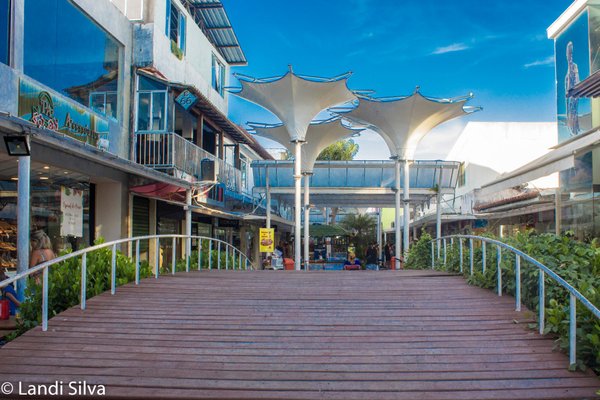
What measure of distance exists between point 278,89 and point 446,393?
52.5ft

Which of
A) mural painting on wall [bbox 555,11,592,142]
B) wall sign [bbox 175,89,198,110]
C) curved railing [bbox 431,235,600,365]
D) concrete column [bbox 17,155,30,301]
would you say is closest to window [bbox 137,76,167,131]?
wall sign [bbox 175,89,198,110]

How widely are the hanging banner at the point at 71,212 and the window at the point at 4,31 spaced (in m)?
2.80

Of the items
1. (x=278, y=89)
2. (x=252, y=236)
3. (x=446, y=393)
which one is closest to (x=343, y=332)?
(x=446, y=393)

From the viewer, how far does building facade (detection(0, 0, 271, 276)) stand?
985 centimetres

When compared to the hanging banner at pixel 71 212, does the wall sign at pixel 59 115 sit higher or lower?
higher

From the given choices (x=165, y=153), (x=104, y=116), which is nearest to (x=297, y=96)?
(x=165, y=153)

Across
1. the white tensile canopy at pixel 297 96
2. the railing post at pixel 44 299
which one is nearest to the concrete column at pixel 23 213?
the railing post at pixel 44 299

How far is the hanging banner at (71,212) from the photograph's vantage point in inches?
448

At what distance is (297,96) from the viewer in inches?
782

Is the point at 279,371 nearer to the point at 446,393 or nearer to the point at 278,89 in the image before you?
the point at 446,393

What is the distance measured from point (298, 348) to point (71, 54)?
9344 millimetres

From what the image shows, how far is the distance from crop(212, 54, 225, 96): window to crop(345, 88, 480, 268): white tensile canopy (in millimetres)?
5897

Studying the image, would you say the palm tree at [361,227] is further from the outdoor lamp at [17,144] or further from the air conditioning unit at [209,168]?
the outdoor lamp at [17,144]

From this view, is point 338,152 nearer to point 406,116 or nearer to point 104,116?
point 406,116
